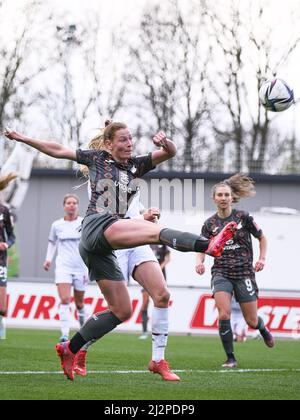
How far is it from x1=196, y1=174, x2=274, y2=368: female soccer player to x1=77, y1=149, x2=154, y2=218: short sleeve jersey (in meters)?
2.90

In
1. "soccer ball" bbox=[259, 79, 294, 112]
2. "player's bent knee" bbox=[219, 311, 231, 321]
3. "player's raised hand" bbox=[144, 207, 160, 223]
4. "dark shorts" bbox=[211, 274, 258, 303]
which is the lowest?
"player's bent knee" bbox=[219, 311, 231, 321]

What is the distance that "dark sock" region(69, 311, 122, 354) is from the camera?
845cm

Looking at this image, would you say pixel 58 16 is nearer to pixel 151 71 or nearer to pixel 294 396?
pixel 151 71

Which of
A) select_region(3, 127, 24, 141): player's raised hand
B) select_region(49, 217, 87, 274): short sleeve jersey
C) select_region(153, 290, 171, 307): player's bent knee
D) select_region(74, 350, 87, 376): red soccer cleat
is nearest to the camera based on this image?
select_region(3, 127, 24, 141): player's raised hand

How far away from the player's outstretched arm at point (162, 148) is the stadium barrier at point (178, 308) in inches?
447

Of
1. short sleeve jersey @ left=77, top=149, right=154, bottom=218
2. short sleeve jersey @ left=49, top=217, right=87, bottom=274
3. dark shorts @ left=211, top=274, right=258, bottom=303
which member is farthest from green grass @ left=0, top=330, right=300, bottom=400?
short sleeve jersey @ left=77, top=149, right=154, bottom=218

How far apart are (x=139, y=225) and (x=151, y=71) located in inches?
1031

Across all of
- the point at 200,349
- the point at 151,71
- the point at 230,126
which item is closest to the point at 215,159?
the point at 230,126

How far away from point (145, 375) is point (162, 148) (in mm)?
2378

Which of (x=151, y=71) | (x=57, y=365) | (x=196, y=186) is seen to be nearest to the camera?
(x=57, y=365)

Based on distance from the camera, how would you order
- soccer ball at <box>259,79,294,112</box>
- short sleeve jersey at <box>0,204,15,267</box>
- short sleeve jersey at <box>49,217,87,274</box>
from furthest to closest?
1. short sleeve jersey at <box>49,217,87,274</box>
2. short sleeve jersey at <box>0,204,15,267</box>
3. soccer ball at <box>259,79,294,112</box>

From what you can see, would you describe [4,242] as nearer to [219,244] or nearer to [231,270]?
[231,270]

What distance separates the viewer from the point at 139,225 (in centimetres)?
759

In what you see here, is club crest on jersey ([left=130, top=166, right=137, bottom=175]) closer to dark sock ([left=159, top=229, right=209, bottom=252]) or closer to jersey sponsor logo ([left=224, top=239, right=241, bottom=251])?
dark sock ([left=159, top=229, right=209, bottom=252])
